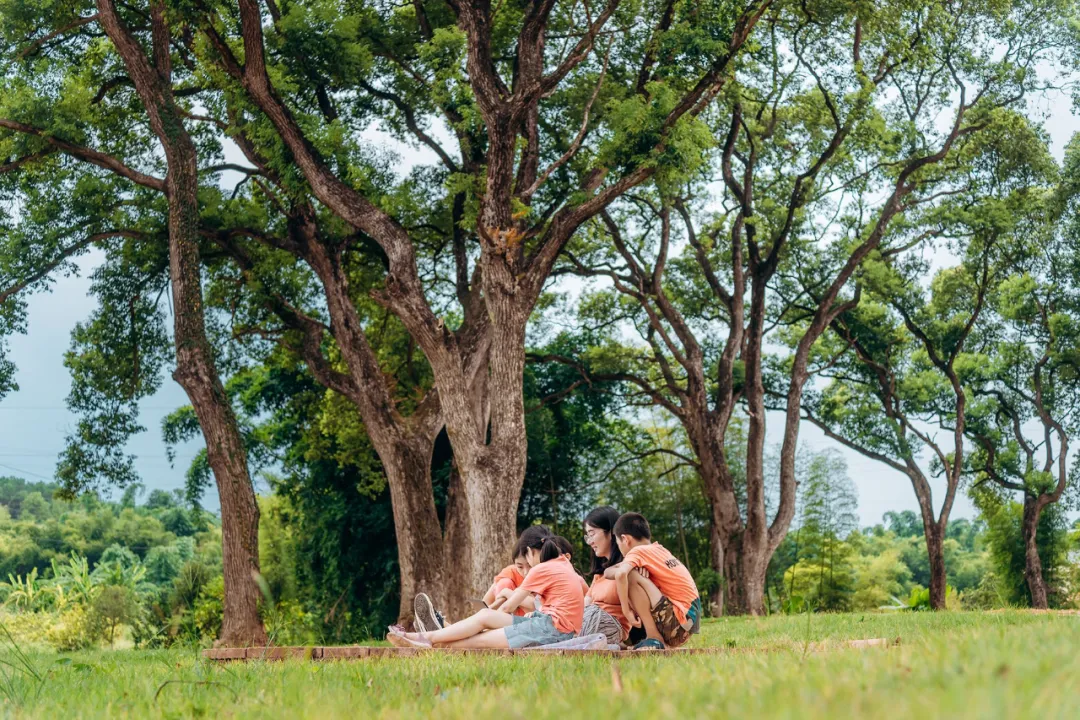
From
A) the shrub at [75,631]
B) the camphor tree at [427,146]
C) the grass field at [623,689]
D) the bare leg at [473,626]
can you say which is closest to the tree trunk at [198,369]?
the camphor tree at [427,146]

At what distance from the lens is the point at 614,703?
247 cm

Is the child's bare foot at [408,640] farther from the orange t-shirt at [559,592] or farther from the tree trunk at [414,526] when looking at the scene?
the tree trunk at [414,526]

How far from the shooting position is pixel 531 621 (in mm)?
7219

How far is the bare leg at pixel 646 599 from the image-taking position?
23.1 feet

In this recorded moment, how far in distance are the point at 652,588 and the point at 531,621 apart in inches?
36.7

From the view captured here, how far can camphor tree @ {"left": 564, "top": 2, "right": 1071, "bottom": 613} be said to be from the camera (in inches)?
775

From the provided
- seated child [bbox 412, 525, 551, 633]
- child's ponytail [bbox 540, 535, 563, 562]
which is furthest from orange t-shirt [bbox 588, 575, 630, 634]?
seated child [bbox 412, 525, 551, 633]

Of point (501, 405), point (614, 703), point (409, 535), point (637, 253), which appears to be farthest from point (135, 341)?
point (614, 703)

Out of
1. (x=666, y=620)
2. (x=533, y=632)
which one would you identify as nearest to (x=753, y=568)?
(x=666, y=620)

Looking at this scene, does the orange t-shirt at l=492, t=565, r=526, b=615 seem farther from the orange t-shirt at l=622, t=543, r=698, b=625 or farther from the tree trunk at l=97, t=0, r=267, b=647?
the tree trunk at l=97, t=0, r=267, b=647

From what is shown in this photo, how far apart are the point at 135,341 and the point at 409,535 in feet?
22.6

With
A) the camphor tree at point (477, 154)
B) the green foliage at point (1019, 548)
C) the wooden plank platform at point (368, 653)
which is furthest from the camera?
the green foliage at point (1019, 548)

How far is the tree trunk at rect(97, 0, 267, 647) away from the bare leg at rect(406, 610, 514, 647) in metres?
6.68

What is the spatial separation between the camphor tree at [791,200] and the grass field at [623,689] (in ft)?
52.0
